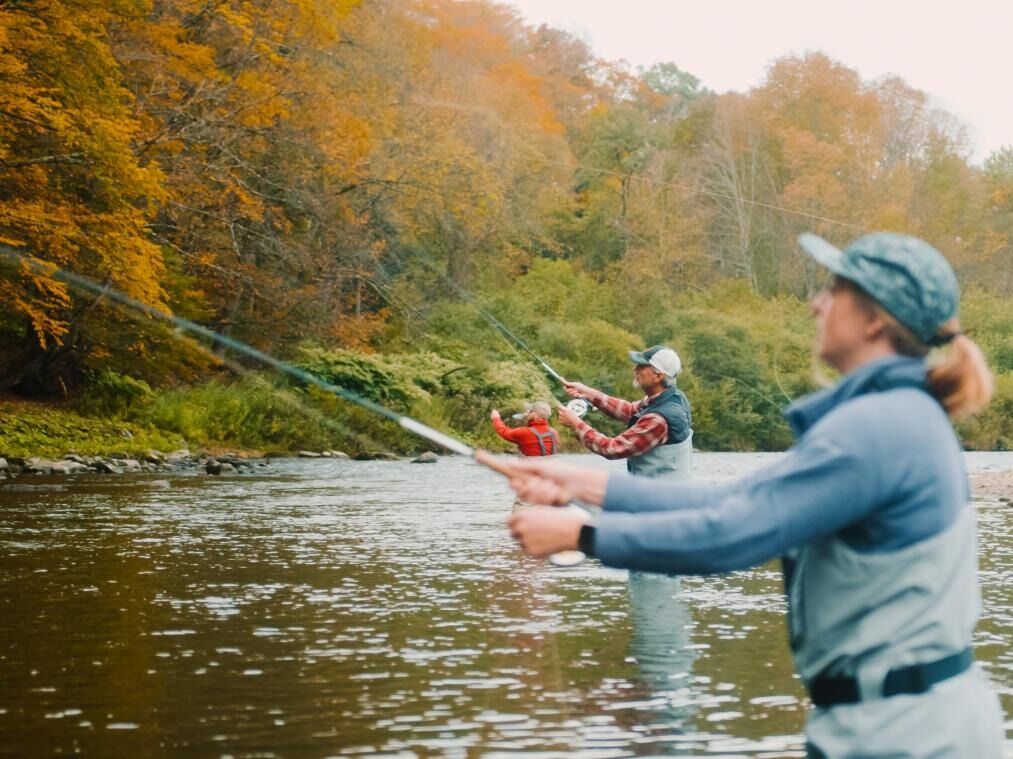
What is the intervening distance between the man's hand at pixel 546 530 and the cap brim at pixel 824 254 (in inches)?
25.4

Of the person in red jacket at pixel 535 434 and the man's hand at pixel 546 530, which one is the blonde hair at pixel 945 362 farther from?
the person in red jacket at pixel 535 434

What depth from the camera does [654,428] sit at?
9758 millimetres

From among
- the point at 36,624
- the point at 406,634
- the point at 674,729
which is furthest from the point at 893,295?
the point at 36,624

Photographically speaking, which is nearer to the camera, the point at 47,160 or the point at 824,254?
the point at 824,254

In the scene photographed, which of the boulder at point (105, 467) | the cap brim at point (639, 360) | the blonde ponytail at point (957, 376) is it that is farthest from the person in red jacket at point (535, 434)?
the boulder at point (105, 467)

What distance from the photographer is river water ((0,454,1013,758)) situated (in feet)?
20.5

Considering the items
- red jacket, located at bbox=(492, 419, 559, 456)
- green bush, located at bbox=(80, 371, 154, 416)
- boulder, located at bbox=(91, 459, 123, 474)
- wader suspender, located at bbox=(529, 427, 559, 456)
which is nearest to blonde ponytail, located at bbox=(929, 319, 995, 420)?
red jacket, located at bbox=(492, 419, 559, 456)

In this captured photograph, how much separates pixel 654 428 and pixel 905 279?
276 inches

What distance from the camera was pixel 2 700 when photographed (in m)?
6.82

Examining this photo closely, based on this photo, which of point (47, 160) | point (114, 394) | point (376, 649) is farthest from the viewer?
point (114, 394)

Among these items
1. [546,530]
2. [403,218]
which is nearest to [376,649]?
[546,530]

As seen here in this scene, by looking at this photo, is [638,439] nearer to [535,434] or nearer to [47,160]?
[535,434]

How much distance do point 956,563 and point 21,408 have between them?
3022 cm

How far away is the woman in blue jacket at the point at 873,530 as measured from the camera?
259 cm
